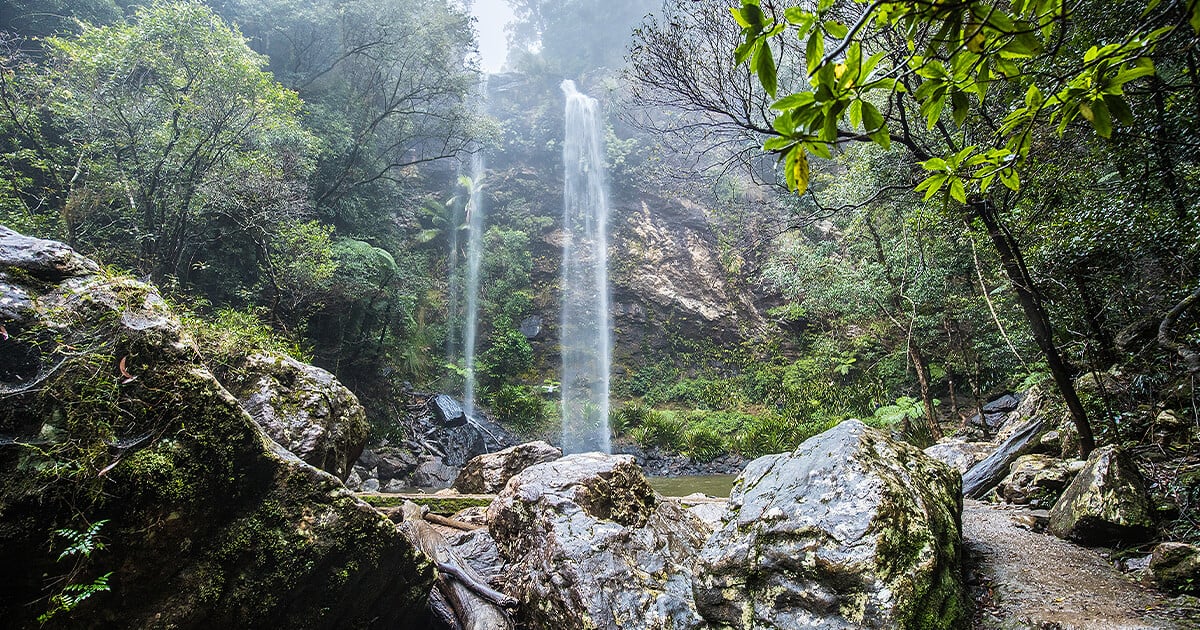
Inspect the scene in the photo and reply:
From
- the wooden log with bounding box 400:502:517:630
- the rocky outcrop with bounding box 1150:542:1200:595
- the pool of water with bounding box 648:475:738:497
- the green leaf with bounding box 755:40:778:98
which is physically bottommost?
the pool of water with bounding box 648:475:738:497

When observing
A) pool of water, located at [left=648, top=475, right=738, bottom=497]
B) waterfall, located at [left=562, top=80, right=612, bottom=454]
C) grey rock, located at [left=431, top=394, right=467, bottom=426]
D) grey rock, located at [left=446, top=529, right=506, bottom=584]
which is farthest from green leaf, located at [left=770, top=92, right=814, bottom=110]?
waterfall, located at [left=562, top=80, right=612, bottom=454]

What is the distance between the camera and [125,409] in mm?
2008

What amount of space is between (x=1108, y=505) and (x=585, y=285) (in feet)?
54.4

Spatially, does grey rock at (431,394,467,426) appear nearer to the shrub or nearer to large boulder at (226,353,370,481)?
the shrub

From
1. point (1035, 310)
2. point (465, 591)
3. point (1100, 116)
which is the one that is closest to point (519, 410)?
point (465, 591)

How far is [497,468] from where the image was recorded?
6512 mm

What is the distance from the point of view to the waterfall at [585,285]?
15445 millimetres

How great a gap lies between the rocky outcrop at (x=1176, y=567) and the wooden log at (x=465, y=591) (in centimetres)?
302

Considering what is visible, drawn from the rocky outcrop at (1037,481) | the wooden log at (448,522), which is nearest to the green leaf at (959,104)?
the rocky outcrop at (1037,481)

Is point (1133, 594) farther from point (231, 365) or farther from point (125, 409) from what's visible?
point (231, 365)

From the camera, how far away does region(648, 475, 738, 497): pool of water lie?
8234 millimetres

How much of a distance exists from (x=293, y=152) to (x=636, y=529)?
34.6 feet

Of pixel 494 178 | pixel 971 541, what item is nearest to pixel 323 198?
pixel 494 178

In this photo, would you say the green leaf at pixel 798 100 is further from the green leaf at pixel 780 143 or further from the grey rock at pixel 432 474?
the grey rock at pixel 432 474
